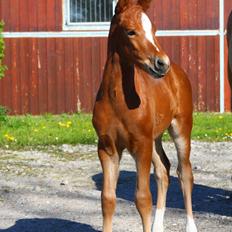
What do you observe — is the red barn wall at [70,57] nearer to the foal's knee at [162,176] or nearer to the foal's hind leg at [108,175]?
the foal's knee at [162,176]

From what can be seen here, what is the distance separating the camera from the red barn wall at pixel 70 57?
16547 mm

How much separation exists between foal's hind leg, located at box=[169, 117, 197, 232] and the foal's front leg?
0.91 metres

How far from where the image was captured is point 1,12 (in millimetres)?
16547

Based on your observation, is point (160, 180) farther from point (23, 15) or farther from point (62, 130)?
point (23, 15)

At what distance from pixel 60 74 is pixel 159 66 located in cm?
1118

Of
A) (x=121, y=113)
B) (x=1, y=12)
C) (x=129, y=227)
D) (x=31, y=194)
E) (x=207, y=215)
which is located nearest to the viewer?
(x=121, y=113)

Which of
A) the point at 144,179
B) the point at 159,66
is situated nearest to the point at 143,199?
the point at 144,179

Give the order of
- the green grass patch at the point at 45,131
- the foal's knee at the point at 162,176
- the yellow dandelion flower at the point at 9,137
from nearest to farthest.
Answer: the foal's knee at the point at 162,176 → the green grass patch at the point at 45,131 → the yellow dandelion flower at the point at 9,137

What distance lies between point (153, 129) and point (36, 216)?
2183mm

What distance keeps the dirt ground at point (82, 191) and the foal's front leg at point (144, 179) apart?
118 centimetres

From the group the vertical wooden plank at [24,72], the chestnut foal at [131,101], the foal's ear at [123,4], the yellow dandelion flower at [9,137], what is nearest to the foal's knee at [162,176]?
the chestnut foal at [131,101]

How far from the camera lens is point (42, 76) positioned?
1669 centimetres

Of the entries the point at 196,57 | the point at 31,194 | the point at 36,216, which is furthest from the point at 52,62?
the point at 36,216

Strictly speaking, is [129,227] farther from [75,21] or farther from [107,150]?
[75,21]
